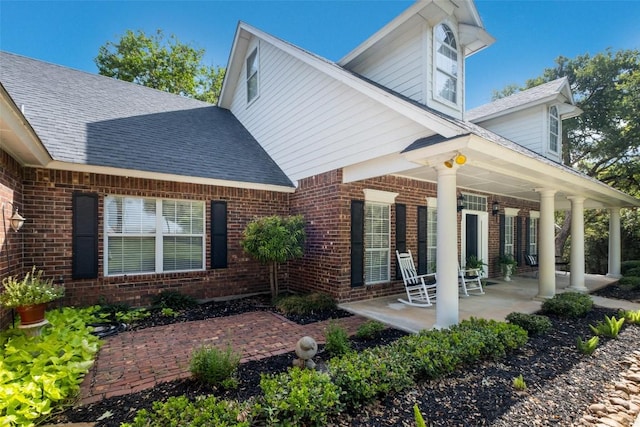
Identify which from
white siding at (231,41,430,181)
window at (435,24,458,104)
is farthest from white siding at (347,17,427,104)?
white siding at (231,41,430,181)

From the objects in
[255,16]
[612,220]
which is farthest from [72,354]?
[612,220]

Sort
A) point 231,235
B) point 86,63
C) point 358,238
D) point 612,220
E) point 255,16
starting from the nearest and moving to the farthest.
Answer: point 358,238
point 231,235
point 255,16
point 612,220
point 86,63

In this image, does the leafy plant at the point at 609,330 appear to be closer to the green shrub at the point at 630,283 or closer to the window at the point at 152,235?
the green shrub at the point at 630,283

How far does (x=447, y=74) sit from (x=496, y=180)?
2705 mm

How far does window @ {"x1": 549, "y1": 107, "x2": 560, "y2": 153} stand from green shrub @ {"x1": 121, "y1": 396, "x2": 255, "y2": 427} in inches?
454

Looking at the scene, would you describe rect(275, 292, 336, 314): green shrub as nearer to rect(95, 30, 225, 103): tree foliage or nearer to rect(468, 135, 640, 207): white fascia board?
rect(468, 135, 640, 207): white fascia board

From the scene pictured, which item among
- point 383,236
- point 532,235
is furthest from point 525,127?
point 383,236

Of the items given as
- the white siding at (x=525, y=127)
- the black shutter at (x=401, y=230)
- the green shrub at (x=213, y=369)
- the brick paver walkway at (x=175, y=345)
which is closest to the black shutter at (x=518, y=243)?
the white siding at (x=525, y=127)

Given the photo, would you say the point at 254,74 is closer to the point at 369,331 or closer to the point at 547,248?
the point at 369,331

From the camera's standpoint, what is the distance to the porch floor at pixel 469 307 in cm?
520

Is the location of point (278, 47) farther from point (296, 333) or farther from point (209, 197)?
point (296, 333)

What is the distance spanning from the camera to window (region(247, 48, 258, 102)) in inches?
350

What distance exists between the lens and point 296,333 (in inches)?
185

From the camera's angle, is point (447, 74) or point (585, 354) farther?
point (447, 74)
